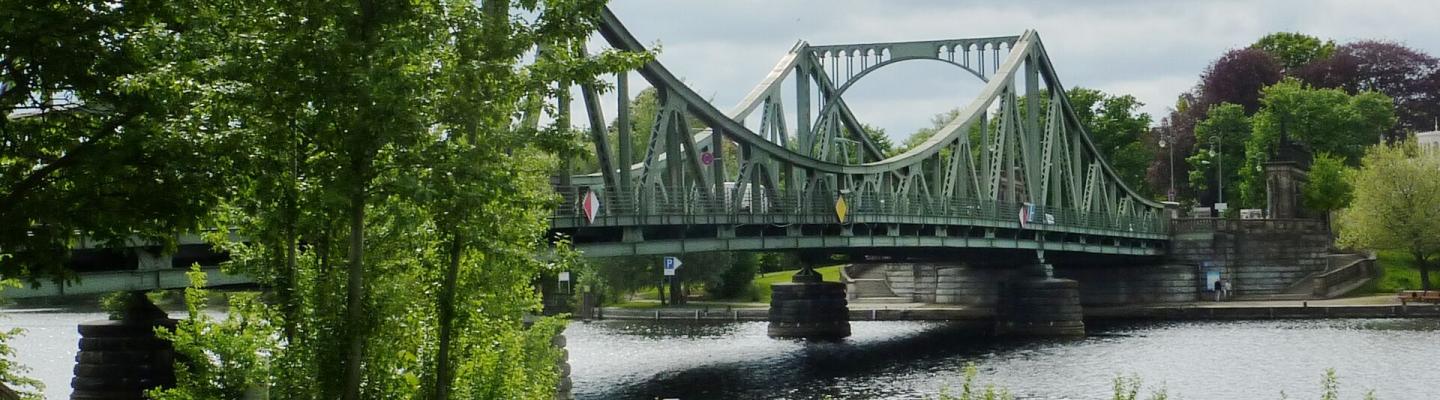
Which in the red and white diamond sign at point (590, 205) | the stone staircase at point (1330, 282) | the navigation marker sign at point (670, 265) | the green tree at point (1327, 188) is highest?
the green tree at point (1327, 188)

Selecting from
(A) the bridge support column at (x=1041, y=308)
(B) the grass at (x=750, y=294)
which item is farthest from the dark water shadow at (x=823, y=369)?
(B) the grass at (x=750, y=294)

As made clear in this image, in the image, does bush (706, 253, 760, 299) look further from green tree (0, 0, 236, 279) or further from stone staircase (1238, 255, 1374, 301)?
green tree (0, 0, 236, 279)

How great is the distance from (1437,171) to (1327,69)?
145 feet

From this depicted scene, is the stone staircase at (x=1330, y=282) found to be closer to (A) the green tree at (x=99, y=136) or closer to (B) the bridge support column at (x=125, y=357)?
(B) the bridge support column at (x=125, y=357)

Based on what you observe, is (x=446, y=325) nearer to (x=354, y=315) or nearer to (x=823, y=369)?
(x=354, y=315)

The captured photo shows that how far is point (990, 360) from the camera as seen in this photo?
68625 mm

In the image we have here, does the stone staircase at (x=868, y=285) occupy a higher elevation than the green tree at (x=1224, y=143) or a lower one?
lower

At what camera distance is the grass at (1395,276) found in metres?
98.1

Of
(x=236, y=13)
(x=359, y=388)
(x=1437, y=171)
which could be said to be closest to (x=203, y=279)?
(x=359, y=388)

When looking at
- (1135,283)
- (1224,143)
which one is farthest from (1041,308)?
(1224,143)

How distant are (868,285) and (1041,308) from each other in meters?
31.7

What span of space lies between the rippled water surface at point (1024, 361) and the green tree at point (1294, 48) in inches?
2606

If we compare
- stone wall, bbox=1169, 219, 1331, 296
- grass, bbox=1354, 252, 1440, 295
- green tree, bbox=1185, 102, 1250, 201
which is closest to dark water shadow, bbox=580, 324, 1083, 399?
stone wall, bbox=1169, 219, 1331, 296

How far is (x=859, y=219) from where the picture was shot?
68812mm
